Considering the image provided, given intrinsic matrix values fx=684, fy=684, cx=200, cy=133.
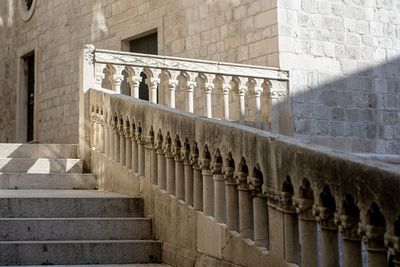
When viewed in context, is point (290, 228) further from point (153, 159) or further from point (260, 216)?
point (153, 159)

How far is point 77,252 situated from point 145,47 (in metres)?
8.13

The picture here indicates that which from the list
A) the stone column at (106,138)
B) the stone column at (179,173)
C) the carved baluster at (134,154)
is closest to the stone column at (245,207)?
the stone column at (179,173)

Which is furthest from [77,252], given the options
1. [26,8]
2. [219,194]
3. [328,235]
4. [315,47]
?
[26,8]

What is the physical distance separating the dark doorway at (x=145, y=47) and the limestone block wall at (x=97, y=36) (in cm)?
21

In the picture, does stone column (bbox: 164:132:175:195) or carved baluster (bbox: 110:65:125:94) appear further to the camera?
carved baluster (bbox: 110:65:125:94)

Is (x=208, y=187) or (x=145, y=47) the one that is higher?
(x=145, y=47)

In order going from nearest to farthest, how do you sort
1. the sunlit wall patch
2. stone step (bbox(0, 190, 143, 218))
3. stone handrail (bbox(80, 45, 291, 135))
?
stone step (bbox(0, 190, 143, 218)) → stone handrail (bbox(80, 45, 291, 135)) → the sunlit wall patch

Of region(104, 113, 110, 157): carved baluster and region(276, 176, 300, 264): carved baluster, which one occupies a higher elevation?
region(104, 113, 110, 157): carved baluster

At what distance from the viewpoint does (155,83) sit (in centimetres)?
828

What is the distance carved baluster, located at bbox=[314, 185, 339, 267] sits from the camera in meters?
3.16

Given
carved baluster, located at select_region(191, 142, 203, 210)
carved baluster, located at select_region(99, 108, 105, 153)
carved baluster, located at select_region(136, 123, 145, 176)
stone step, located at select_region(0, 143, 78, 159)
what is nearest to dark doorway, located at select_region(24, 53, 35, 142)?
stone step, located at select_region(0, 143, 78, 159)

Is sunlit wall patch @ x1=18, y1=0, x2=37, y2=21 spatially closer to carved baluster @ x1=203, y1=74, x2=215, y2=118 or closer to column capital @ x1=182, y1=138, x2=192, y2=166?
carved baluster @ x1=203, y1=74, x2=215, y2=118

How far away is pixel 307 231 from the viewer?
3.42m

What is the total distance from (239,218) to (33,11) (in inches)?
558
